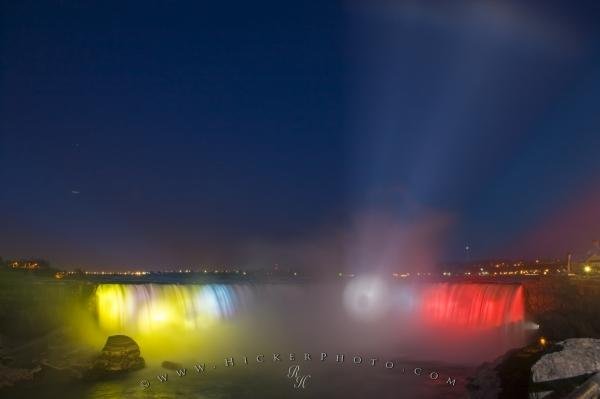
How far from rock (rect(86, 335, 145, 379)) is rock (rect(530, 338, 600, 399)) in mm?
22512

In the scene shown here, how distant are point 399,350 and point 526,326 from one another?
29.1 feet

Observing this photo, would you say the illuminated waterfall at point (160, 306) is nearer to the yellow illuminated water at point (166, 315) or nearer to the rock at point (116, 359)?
the yellow illuminated water at point (166, 315)

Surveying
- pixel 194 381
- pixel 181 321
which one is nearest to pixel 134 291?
pixel 181 321

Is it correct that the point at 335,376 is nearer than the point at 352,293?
Yes

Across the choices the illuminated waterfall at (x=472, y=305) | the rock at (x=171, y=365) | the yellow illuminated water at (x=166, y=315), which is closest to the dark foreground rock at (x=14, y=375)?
the rock at (x=171, y=365)

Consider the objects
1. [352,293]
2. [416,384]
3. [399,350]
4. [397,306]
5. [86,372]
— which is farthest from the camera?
[352,293]

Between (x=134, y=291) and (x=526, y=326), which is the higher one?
(x=134, y=291)

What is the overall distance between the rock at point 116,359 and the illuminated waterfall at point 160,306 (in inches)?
349

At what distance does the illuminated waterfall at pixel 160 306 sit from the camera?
119 feet

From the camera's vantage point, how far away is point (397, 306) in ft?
163

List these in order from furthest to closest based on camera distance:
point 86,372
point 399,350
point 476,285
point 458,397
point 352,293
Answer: point 352,293 → point 476,285 → point 399,350 → point 86,372 → point 458,397

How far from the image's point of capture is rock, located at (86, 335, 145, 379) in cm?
2570

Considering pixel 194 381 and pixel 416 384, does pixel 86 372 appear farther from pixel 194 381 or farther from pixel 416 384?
pixel 416 384

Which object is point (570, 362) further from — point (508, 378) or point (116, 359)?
point (116, 359)
